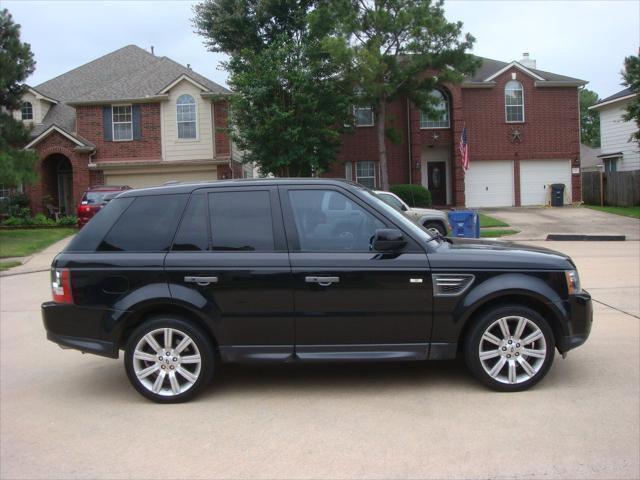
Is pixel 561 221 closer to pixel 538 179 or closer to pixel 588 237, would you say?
pixel 588 237

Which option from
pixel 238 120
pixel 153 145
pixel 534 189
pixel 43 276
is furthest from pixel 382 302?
pixel 534 189

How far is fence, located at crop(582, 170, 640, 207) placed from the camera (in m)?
30.7

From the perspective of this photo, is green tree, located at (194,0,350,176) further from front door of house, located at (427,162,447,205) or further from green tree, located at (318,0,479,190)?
front door of house, located at (427,162,447,205)

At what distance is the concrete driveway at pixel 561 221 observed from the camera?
72.1 ft

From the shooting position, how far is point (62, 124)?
30.9 m

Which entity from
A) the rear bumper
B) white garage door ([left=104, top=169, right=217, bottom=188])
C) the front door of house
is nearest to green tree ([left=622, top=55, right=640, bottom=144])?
the front door of house


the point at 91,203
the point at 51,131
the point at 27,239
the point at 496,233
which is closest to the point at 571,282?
the point at 496,233

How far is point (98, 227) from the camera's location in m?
5.52

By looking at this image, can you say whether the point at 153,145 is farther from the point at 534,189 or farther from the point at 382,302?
the point at 382,302

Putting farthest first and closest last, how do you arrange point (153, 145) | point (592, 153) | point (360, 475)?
1. point (592, 153)
2. point (153, 145)
3. point (360, 475)

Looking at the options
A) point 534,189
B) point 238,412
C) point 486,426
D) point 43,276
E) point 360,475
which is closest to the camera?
point 360,475

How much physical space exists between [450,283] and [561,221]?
21.9 m

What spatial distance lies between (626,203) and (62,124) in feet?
92.2

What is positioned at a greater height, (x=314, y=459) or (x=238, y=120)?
(x=238, y=120)
